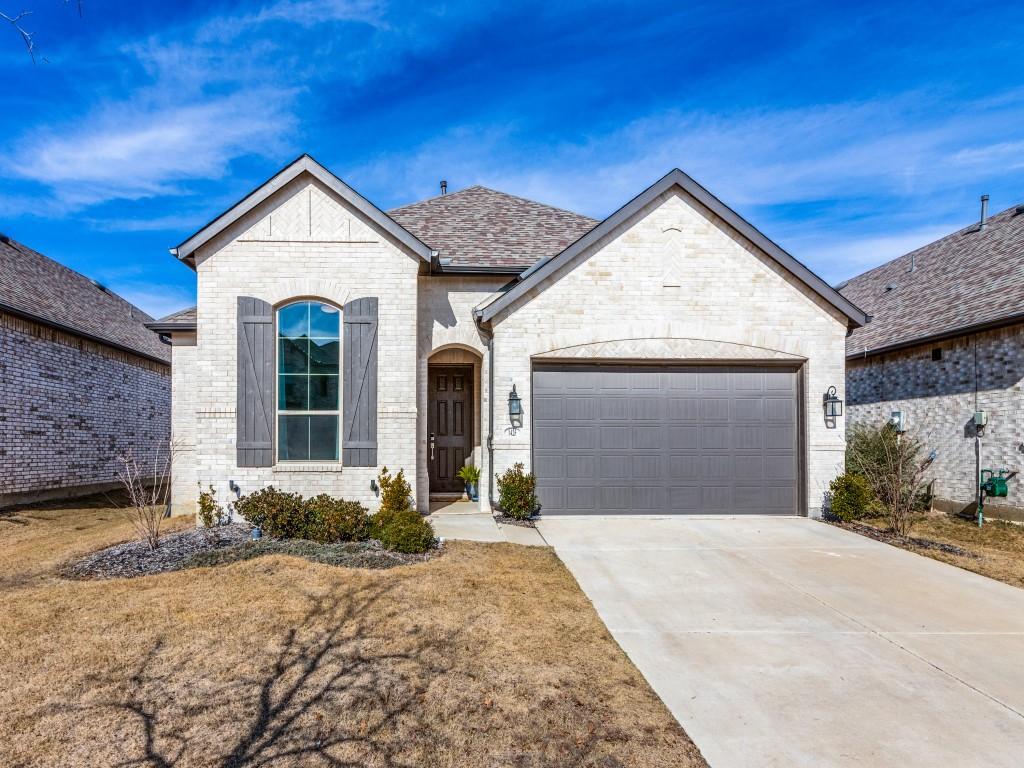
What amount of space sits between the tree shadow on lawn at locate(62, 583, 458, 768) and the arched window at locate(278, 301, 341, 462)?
481 cm

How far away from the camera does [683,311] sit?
1021 centimetres

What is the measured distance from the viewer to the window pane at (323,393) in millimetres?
9172

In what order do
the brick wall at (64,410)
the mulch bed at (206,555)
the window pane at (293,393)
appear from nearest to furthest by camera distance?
the mulch bed at (206,555)
the window pane at (293,393)
the brick wall at (64,410)

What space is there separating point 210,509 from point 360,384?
3.04 metres

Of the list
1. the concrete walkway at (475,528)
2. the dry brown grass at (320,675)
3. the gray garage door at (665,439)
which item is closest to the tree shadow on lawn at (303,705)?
the dry brown grass at (320,675)

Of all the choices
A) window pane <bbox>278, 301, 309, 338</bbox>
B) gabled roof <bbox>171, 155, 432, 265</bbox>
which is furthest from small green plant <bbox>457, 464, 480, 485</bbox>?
gabled roof <bbox>171, 155, 432, 265</bbox>

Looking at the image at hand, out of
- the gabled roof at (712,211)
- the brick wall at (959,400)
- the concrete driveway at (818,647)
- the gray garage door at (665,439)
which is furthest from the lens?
the gray garage door at (665,439)

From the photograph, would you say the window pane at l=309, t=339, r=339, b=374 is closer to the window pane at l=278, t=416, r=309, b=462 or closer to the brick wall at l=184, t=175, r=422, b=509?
the brick wall at l=184, t=175, r=422, b=509

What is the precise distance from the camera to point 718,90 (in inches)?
459

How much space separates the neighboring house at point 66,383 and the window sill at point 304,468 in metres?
6.79

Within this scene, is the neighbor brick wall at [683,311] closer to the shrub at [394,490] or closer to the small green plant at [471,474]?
the small green plant at [471,474]

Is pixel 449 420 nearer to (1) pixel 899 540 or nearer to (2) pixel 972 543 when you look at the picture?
(1) pixel 899 540

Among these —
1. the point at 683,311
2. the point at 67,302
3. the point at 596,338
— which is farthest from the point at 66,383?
the point at 683,311

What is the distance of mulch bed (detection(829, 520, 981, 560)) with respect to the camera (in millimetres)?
7906
